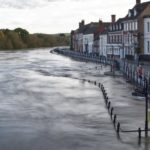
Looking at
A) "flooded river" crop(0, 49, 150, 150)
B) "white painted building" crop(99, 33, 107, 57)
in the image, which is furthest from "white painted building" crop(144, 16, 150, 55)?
"white painted building" crop(99, 33, 107, 57)

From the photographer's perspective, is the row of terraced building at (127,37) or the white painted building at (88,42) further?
the white painted building at (88,42)

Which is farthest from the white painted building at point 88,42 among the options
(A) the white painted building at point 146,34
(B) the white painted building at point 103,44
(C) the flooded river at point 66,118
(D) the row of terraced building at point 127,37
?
(C) the flooded river at point 66,118

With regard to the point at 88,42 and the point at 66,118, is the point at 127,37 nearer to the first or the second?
the point at 88,42

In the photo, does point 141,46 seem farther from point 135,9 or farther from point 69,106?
point 69,106

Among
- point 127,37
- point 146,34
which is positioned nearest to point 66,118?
point 146,34

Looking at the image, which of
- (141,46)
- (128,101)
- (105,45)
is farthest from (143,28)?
(128,101)

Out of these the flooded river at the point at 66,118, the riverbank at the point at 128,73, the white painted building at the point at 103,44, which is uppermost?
the white painted building at the point at 103,44

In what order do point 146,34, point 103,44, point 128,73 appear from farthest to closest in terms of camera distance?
point 103,44 < point 146,34 < point 128,73

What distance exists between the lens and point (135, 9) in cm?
8431

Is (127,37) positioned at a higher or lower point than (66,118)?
higher

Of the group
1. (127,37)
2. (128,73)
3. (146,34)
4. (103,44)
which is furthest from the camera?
(103,44)

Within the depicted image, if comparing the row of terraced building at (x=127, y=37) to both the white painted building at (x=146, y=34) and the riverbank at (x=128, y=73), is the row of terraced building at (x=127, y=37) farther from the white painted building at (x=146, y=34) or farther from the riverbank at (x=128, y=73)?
the riverbank at (x=128, y=73)

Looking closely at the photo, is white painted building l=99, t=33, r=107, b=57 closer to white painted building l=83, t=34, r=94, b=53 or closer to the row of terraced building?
the row of terraced building

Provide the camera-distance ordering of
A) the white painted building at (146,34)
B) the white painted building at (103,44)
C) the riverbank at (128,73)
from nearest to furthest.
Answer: the riverbank at (128,73)
the white painted building at (146,34)
the white painted building at (103,44)
